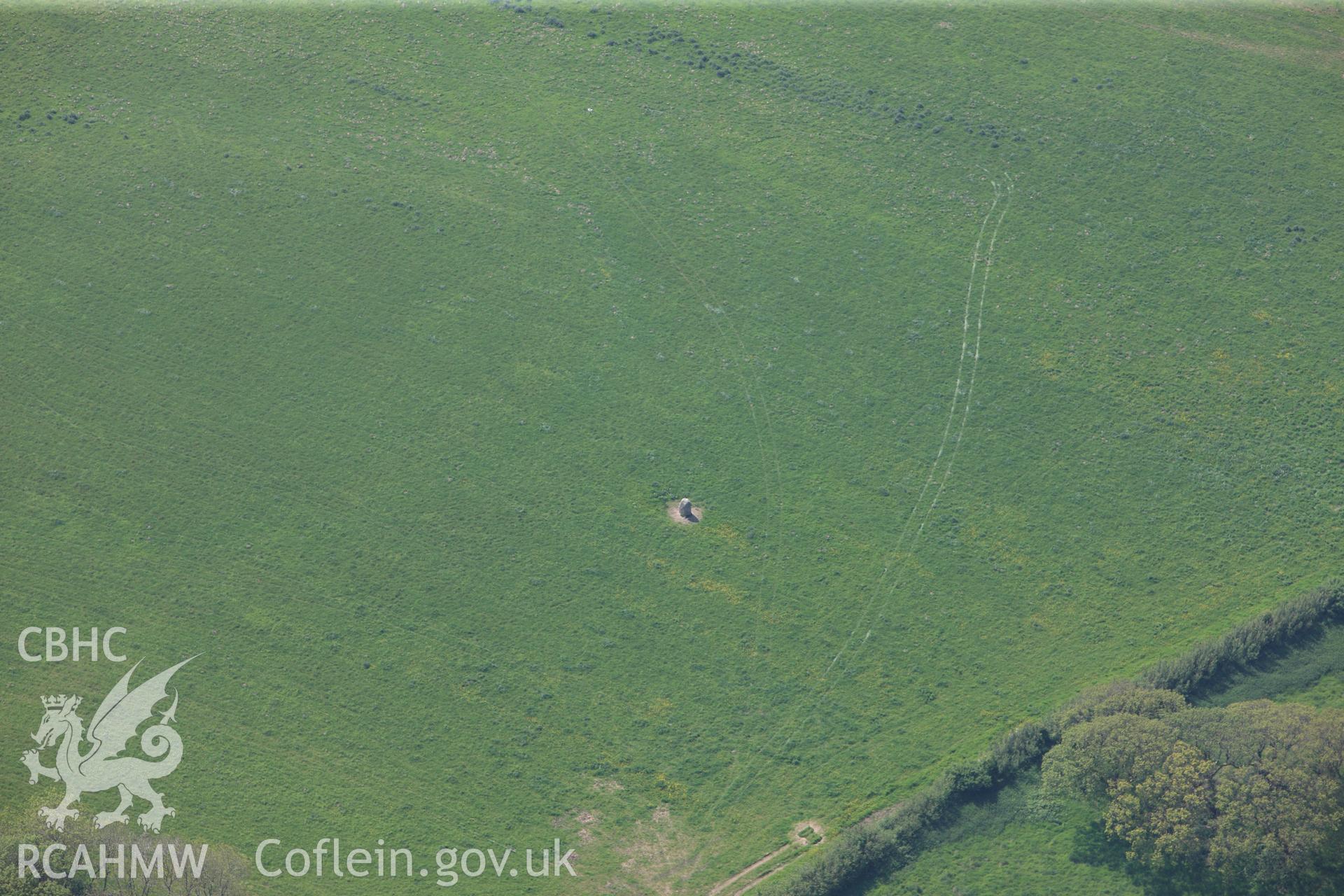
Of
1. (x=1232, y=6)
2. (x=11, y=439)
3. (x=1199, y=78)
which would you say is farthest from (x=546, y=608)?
(x=1232, y=6)

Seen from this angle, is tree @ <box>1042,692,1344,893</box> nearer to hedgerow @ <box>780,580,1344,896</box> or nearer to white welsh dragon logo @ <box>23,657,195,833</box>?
hedgerow @ <box>780,580,1344,896</box>

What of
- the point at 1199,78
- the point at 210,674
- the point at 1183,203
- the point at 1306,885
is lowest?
the point at 210,674

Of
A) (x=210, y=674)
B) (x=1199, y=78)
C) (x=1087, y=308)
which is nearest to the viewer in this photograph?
(x=210, y=674)

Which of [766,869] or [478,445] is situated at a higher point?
[478,445]

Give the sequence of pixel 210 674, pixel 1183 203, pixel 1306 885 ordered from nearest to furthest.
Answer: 1. pixel 1306 885
2. pixel 210 674
3. pixel 1183 203

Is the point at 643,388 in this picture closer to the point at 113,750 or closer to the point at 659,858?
the point at 659,858

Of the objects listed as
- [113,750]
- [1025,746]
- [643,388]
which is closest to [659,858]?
[1025,746]

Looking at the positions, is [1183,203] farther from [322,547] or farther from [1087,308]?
[322,547]

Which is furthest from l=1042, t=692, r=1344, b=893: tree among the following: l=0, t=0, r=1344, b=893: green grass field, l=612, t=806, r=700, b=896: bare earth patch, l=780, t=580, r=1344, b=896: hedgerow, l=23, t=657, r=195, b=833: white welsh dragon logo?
l=23, t=657, r=195, b=833: white welsh dragon logo
